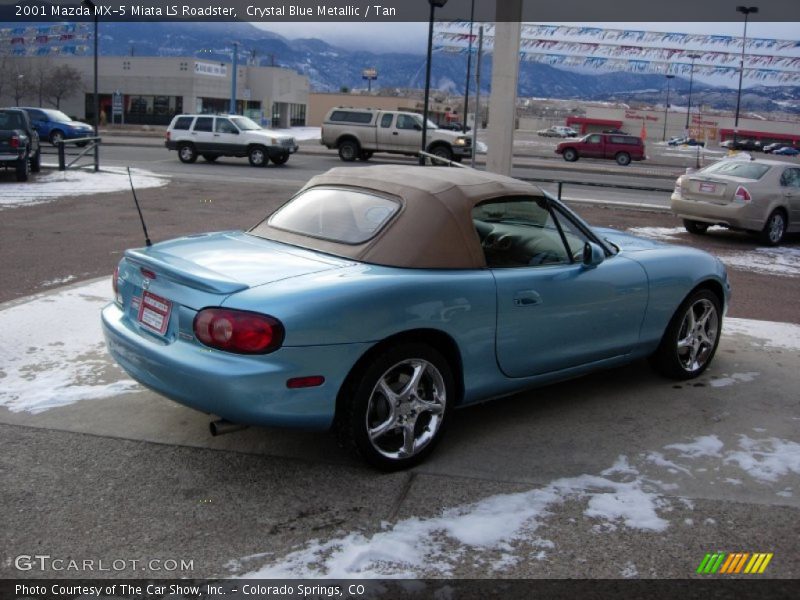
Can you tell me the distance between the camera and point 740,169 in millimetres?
14164

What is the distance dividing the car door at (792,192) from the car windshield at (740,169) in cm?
38

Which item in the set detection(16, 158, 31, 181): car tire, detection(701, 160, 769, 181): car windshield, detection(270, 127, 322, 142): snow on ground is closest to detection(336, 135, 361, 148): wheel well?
detection(16, 158, 31, 181): car tire

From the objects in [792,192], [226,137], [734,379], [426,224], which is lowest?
[734,379]

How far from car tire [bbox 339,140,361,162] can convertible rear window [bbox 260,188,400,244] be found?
2611 cm

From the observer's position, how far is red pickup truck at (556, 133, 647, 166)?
43.9 metres

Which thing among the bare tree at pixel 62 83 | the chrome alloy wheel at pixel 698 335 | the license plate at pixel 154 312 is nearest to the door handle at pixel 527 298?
the chrome alloy wheel at pixel 698 335

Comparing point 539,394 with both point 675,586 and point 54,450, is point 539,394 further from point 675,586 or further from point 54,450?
point 54,450

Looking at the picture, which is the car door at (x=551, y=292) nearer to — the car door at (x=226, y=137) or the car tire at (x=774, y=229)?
the car tire at (x=774, y=229)

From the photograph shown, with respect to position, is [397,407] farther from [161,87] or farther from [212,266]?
[161,87]

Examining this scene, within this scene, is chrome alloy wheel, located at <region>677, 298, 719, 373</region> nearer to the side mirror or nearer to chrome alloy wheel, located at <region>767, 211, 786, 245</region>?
the side mirror

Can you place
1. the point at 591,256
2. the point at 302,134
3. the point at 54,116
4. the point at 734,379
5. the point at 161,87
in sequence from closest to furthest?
1. the point at 591,256
2. the point at 734,379
3. the point at 54,116
4. the point at 302,134
5. the point at 161,87

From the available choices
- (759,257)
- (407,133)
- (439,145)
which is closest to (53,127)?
(407,133)

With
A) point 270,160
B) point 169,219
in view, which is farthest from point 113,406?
point 270,160

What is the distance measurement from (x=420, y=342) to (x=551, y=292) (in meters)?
0.92
